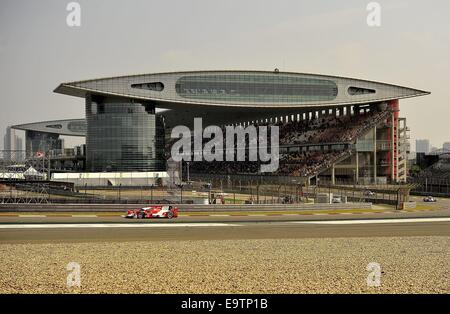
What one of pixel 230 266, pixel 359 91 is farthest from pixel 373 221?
pixel 359 91

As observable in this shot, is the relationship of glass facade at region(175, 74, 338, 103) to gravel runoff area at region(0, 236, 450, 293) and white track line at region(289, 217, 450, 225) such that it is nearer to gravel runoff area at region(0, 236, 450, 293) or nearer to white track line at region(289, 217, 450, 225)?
white track line at region(289, 217, 450, 225)

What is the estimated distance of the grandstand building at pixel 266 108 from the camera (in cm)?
7675

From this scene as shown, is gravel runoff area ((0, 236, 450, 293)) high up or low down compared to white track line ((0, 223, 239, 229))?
up

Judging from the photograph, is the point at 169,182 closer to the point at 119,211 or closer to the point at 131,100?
the point at 131,100

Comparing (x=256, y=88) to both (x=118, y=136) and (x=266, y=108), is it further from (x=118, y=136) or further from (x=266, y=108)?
(x=118, y=136)

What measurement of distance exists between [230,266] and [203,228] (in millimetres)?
10294

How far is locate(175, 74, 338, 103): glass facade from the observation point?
7881 centimetres

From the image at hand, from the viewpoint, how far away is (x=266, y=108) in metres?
82.3

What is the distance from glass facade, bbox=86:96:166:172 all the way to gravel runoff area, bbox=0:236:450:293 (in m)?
58.9

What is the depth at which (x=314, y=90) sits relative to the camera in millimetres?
82375

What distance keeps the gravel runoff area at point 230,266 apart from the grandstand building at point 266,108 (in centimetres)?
5447

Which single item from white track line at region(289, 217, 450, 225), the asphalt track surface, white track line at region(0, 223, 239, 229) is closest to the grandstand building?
white track line at region(289, 217, 450, 225)

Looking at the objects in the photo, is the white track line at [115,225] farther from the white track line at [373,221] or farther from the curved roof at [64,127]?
the curved roof at [64,127]

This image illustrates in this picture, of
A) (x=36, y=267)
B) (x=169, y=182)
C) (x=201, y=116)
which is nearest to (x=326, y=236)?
(x=36, y=267)
